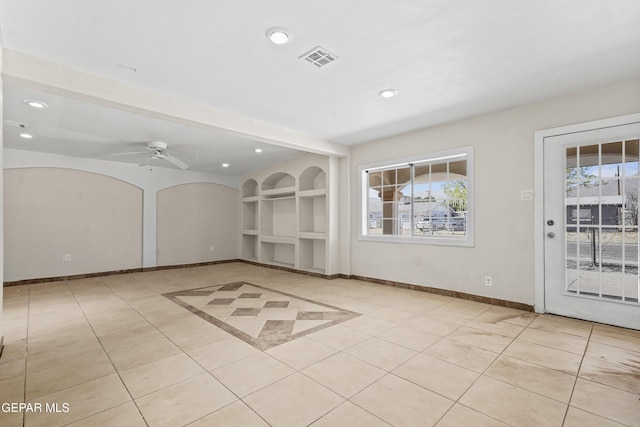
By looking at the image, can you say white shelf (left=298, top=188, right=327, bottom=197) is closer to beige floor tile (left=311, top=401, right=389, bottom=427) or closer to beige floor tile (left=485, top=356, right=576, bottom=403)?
beige floor tile (left=485, top=356, right=576, bottom=403)

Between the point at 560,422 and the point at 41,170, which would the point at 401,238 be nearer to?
the point at 560,422

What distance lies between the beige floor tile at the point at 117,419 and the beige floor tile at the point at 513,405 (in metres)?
1.95

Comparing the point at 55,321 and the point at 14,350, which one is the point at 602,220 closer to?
the point at 14,350

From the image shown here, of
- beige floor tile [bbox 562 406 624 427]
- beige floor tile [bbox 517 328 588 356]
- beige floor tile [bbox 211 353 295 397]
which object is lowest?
beige floor tile [bbox 562 406 624 427]

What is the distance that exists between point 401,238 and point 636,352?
2892 mm

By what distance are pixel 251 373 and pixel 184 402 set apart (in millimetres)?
487

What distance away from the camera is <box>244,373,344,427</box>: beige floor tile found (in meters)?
1.72

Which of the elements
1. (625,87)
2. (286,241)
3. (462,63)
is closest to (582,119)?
(625,87)

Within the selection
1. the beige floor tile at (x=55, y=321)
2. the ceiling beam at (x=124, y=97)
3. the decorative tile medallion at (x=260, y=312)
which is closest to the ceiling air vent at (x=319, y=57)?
the ceiling beam at (x=124, y=97)

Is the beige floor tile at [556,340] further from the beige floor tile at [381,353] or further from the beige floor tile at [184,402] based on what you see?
the beige floor tile at [184,402]

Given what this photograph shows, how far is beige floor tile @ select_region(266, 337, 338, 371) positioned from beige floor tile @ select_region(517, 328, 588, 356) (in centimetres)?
187

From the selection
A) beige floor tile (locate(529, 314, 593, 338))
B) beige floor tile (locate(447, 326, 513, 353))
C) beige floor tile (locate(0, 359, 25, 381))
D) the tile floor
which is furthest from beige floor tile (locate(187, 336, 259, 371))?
beige floor tile (locate(529, 314, 593, 338))

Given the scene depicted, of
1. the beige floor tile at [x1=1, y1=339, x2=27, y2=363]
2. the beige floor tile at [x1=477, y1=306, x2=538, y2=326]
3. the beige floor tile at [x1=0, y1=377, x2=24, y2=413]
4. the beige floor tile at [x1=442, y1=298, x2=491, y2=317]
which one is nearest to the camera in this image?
the beige floor tile at [x1=0, y1=377, x2=24, y2=413]

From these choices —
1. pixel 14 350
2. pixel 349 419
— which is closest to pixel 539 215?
pixel 349 419
